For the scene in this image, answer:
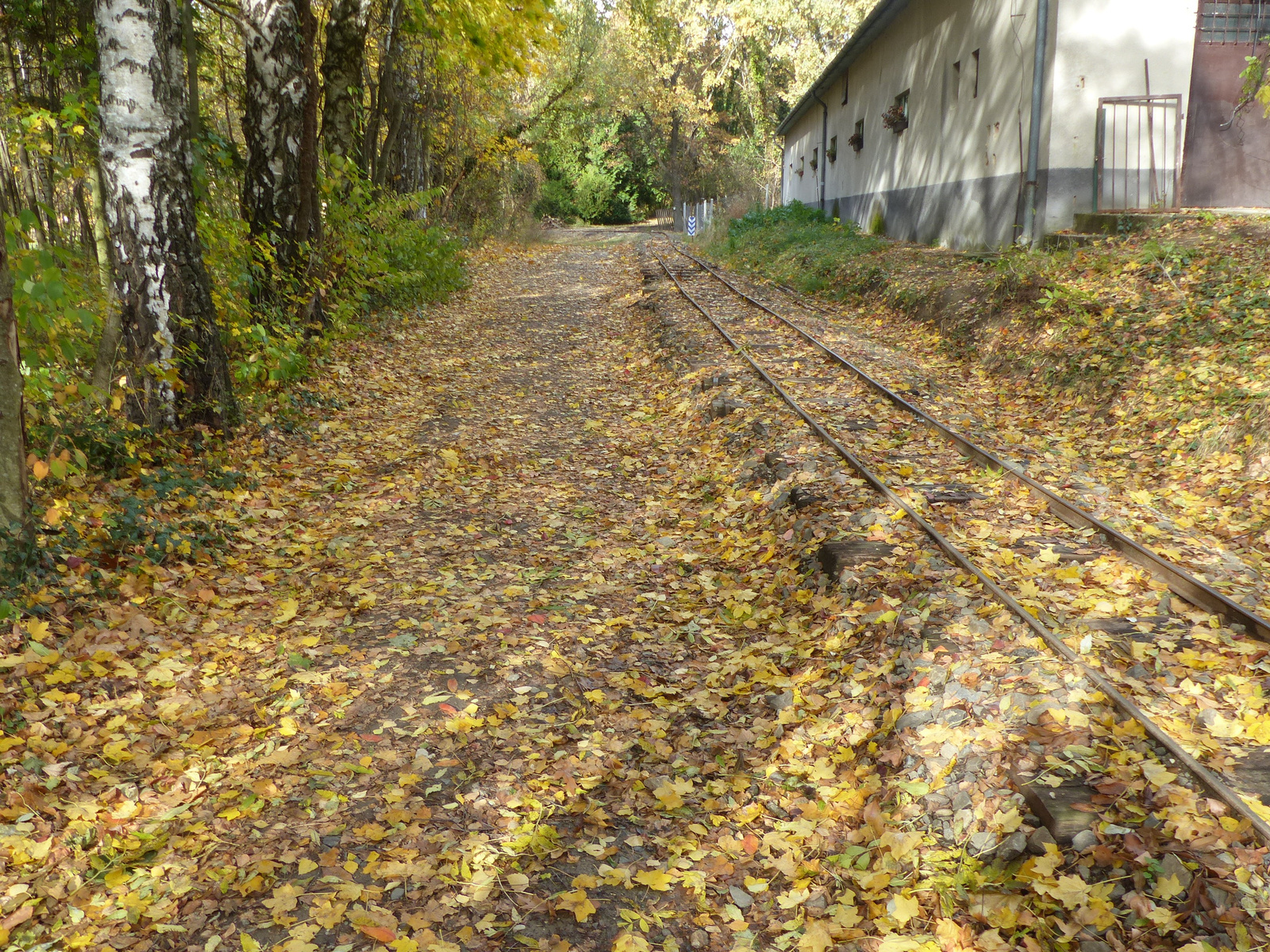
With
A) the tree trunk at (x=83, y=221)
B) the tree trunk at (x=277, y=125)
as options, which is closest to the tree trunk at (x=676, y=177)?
the tree trunk at (x=277, y=125)

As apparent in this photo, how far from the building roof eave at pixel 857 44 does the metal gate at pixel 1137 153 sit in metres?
8.19

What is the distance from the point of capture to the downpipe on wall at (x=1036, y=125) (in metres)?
13.3

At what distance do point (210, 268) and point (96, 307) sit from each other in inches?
70.1

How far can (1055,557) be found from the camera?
18.3 feet

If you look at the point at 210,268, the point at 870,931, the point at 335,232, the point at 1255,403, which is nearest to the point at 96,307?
the point at 210,268

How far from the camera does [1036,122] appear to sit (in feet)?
44.5

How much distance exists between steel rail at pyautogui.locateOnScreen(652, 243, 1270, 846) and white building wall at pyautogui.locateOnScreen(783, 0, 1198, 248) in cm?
832

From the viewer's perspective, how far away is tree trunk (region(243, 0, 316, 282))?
9.21 metres

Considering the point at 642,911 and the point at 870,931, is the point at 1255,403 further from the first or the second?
the point at 642,911

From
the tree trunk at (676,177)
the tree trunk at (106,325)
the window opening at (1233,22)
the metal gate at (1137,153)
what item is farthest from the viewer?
the tree trunk at (676,177)

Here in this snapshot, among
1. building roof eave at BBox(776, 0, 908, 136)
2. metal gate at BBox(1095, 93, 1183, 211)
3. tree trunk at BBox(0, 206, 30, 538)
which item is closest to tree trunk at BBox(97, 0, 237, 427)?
tree trunk at BBox(0, 206, 30, 538)

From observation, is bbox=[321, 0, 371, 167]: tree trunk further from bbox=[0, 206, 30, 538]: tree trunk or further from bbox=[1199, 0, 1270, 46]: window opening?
bbox=[1199, 0, 1270, 46]: window opening

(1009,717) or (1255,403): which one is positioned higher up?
(1255,403)

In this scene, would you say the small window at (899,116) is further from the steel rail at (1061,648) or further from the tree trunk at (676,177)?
the tree trunk at (676,177)
